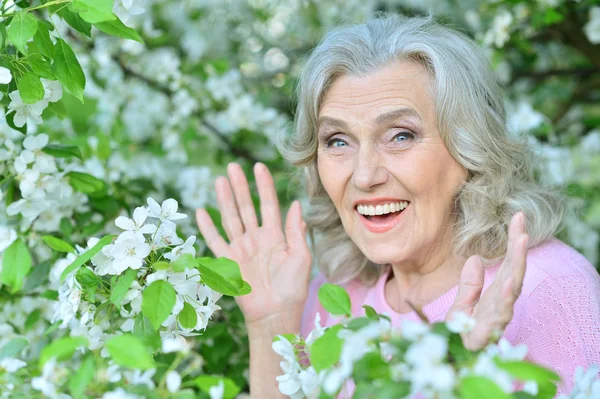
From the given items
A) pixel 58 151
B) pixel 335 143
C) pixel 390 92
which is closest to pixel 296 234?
pixel 335 143

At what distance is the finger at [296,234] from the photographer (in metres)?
2.36

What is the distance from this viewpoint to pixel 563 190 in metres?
2.57

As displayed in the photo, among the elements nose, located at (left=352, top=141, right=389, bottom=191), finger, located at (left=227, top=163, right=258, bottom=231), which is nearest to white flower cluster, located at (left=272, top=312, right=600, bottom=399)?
nose, located at (left=352, top=141, right=389, bottom=191)

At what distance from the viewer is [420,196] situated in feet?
6.84

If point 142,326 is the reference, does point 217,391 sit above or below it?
above

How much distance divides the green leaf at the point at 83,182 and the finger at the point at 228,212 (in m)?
0.40

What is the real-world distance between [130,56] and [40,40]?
209 centimetres

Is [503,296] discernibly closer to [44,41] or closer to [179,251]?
[179,251]

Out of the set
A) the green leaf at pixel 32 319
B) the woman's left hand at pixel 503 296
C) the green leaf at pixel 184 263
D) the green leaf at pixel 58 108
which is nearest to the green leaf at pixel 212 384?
the green leaf at pixel 184 263

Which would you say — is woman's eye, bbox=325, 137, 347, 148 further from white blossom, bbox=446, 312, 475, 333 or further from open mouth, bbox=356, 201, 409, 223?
white blossom, bbox=446, 312, 475, 333

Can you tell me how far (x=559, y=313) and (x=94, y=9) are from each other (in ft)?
4.29

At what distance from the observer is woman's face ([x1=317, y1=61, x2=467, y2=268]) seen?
2.07 metres

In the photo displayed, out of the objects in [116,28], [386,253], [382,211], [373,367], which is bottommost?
[386,253]

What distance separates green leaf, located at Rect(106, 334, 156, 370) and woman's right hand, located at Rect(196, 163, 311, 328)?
1.12 m
